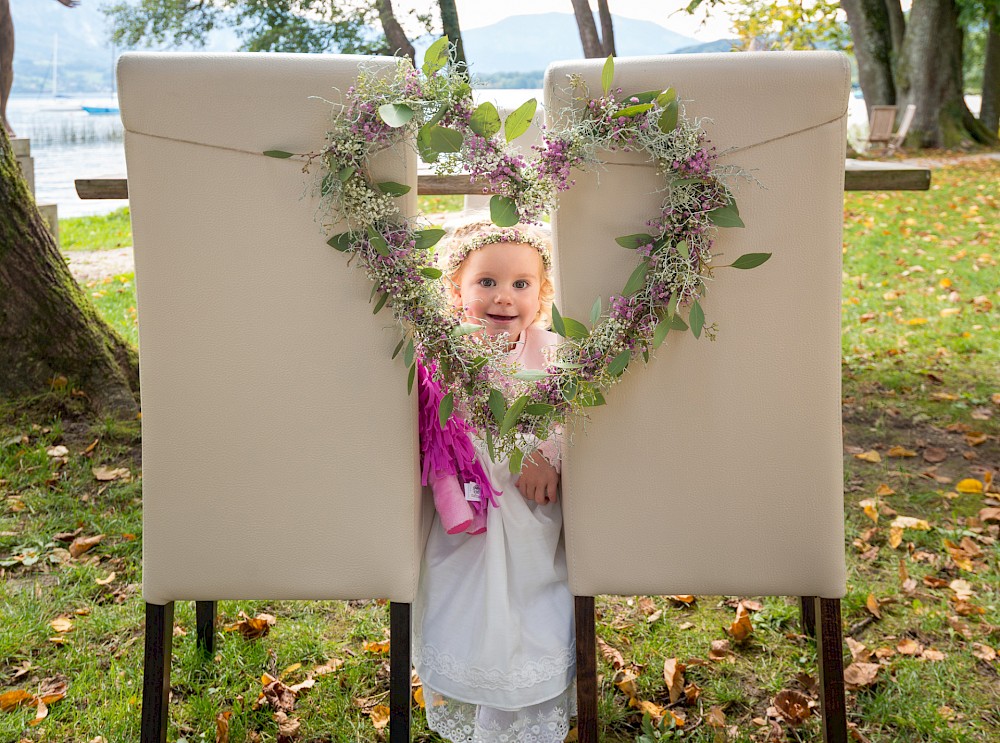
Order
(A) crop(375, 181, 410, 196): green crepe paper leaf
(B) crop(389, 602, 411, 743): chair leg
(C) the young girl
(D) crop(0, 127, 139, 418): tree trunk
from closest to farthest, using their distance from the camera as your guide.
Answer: (A) crop(375, 181, 410, 196): green crepe paper leaf
(B) crop(389, 602, 411, 743): chair leg
(C) the young girl
(D) crop(0, 127, 139, 418): tree trunk

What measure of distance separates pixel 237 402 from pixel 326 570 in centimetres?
33

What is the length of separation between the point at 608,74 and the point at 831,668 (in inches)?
42.6

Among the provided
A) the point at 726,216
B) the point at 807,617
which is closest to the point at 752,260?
the point at 726,216

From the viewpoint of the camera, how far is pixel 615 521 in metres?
1.56

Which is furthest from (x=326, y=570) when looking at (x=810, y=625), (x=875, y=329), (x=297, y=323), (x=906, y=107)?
(x=906, y=107)

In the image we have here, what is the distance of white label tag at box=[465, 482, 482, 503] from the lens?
1663mm

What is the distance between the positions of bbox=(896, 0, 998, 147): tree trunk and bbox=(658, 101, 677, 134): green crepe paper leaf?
11557mm

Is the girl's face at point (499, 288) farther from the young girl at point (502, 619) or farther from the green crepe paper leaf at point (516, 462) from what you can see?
the green crepe paper leaf at point (516, 462)

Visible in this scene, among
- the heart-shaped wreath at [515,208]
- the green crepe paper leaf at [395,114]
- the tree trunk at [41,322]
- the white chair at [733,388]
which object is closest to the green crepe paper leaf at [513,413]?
the heart-shaped wreath at [515,208]

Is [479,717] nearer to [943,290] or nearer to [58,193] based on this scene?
[943,290]

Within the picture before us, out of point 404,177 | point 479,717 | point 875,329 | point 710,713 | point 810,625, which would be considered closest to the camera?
point 404,177

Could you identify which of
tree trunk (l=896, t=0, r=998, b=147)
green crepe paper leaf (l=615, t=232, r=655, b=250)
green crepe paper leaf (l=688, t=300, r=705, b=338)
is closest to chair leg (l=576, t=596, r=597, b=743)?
green crepe paper leaf (l=688, t=300, r=705, b=338)

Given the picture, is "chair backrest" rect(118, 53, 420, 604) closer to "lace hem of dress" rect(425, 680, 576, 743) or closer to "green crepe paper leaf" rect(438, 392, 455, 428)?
"green crepe paper leaf" rect(438, 392, 455, 428)

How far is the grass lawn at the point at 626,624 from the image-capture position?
73.0 inches
